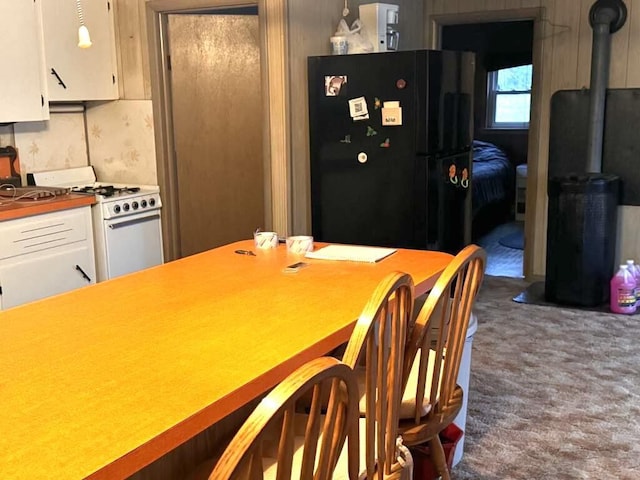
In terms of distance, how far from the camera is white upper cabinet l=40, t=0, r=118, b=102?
420 cm

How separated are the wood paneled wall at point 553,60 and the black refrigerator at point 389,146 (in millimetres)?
995

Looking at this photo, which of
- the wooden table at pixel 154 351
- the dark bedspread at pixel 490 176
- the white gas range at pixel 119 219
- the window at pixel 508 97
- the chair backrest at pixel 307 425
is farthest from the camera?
the window at pixel 508 97

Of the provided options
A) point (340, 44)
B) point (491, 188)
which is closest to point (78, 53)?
Result: point (340, 44)

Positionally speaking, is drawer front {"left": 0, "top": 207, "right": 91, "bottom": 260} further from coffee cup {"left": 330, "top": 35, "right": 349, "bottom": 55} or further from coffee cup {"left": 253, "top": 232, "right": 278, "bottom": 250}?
coffee cup {"left": 330, "top": 35, "right": 349, "bottom": 55}

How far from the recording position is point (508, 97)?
947cm

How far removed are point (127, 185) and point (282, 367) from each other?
3438 millimetres

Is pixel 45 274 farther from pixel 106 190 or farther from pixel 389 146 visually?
pixel 389 146

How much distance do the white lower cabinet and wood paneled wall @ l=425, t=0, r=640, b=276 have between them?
3202 mm

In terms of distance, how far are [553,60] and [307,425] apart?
465cm

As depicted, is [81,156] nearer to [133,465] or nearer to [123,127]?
[123,127]

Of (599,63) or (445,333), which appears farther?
(599,63)

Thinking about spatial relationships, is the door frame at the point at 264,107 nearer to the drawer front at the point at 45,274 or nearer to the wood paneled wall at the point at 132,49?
the wood paneled wall at the point at 132,49

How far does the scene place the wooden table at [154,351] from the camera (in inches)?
49.0

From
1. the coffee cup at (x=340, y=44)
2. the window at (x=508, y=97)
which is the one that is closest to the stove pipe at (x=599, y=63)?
the coffee cup at (x=340, y=44)
